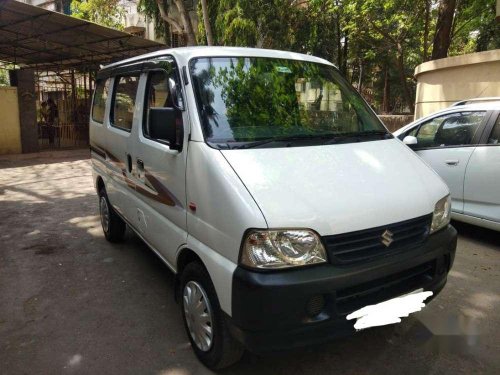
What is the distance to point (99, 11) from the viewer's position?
18828mm

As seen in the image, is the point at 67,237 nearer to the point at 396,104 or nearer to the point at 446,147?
the point at 446,147

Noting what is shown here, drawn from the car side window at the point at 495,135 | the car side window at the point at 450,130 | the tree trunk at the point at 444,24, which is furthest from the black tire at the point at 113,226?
the tree trunk at the point at 444,24

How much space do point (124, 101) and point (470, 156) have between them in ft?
12.2

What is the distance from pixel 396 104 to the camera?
30.0 meters

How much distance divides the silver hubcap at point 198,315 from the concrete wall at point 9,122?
1212cm

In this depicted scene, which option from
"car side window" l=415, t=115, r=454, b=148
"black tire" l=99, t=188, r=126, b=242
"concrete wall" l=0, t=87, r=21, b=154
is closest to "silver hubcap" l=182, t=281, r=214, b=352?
"black tire" l=99, t=188, r=126, b=242

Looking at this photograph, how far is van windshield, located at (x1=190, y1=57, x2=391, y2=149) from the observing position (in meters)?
2.77

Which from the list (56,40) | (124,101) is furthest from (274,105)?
(56,40)

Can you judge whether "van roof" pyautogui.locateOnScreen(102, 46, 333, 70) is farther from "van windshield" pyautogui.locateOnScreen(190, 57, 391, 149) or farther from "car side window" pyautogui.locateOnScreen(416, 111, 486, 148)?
"car side window" pyautogui.locateOnScreen(416, 111, 486, 148)

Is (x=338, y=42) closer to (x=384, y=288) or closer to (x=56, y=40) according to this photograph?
(x=56, y=40)

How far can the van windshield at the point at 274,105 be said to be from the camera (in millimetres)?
2770

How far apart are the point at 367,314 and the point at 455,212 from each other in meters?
3.12

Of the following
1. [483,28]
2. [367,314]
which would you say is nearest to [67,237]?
[367,314]

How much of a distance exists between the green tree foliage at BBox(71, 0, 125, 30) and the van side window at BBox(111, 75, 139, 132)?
15.8 m
